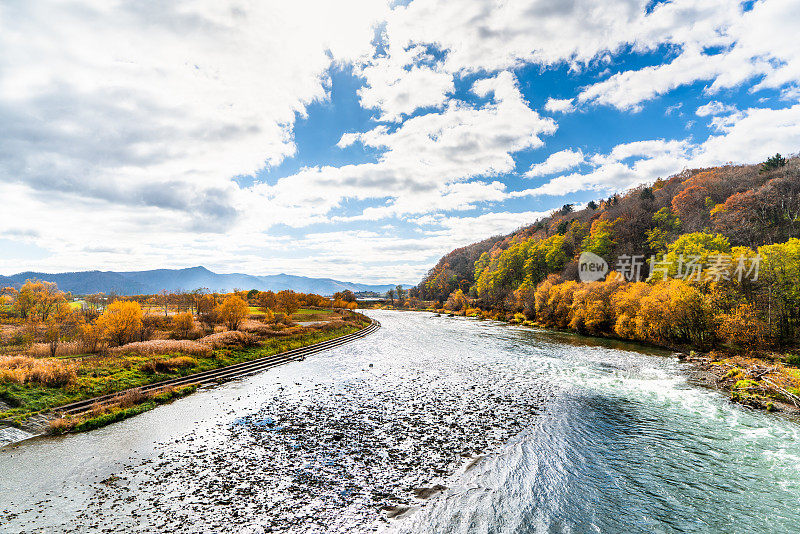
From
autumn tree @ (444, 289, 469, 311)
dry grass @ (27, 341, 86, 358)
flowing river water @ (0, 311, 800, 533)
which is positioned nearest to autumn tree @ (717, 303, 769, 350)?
flowing river water @ (0, 311, 800, 533)

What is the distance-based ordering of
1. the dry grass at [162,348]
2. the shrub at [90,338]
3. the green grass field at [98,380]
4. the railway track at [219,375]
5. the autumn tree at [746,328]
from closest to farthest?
the green grass field at [98,380] < the railway track at [219,375] < the shrub at [90,338] < the dry grass at [162,348] < the autumn tree at [746,328]

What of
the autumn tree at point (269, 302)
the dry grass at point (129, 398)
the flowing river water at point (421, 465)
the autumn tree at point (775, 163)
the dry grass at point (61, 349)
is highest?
the autumn tree at point (775, 163)

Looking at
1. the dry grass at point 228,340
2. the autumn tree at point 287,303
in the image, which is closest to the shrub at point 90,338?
the dry grass at point 228,340

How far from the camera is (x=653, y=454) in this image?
14.4 meters

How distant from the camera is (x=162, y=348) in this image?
99.7 ft

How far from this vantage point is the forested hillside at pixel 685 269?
32.8 m

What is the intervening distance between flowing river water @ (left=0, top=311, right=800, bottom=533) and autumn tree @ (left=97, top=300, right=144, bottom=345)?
16961 mm

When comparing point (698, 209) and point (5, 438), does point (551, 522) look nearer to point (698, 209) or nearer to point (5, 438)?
point (5, 438)

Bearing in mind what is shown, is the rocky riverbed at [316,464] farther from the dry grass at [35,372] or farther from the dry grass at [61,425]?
the dry grass at [35,372]

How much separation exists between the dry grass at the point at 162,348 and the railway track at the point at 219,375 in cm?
402

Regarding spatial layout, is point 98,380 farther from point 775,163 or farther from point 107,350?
point 775,163

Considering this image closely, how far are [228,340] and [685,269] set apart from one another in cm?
6019

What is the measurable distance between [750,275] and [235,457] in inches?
1980

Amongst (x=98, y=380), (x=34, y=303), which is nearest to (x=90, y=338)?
(x=98, y=380)
